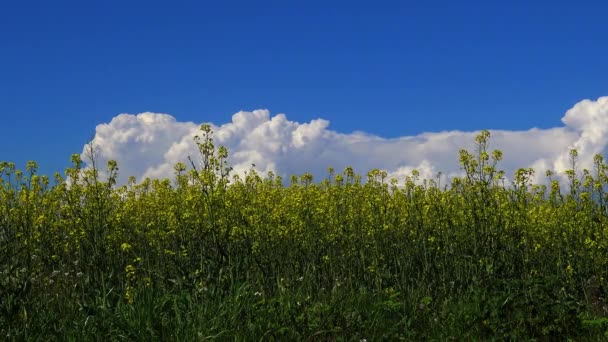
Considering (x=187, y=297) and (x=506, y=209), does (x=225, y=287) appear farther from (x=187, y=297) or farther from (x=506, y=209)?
(x=506, y=209)

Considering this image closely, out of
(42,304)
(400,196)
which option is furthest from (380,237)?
(42,304)

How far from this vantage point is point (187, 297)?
6828 millimetres

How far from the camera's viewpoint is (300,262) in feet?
36.0

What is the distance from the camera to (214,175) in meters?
8.69

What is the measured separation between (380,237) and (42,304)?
5.42m

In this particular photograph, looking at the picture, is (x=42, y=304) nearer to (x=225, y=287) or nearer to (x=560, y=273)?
(x=225, y=287)

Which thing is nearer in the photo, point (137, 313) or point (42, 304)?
point (137, 313)

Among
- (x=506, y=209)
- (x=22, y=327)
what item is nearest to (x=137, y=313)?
(x=22, y=327)

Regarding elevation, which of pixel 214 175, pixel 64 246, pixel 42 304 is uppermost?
pixel 214 175

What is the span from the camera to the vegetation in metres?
6.79

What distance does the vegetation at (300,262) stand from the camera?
6.79 meters

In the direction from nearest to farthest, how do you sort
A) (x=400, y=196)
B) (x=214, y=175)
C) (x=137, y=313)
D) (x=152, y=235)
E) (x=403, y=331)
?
(x=137, y=313), (x=403, y=331), (x=214, y=175), (x=152, y=235), (x=400, y=196)

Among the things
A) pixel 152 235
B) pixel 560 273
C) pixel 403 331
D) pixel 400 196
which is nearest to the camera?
pixel 403 331

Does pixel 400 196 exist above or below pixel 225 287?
above
